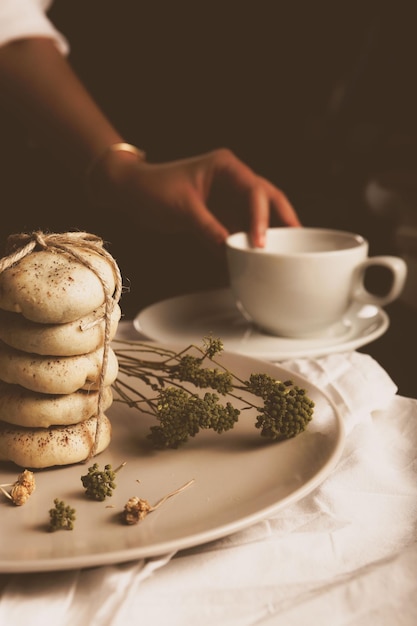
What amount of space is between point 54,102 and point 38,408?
114cm

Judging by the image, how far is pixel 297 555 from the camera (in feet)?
1.88

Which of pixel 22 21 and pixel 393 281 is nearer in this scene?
pixel 393 281

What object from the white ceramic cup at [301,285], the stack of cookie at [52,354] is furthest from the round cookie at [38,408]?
the white ceramic cup at [301,285]

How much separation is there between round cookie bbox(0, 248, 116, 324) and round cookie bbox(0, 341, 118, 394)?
0.04m

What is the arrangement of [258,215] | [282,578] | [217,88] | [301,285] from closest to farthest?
[282,578] < [301,285] < [258,215] < [217,88]

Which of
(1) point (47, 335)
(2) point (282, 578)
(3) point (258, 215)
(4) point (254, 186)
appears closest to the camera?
(2) point (282, 578)

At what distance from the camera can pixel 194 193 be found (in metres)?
1.46

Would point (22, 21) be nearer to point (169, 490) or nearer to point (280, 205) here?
point (280, 205)

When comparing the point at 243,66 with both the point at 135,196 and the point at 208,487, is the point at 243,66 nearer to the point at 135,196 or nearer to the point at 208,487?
the point at 135,196

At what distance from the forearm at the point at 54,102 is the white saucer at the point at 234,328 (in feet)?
1.74

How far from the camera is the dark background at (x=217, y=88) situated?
1.89 m

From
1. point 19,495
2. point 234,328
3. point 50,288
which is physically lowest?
point 234,328

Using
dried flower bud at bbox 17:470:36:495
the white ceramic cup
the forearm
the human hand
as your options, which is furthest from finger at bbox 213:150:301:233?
dried flower bud at bbox 17:470:36:495

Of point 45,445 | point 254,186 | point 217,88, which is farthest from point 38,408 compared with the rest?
point 217,88
